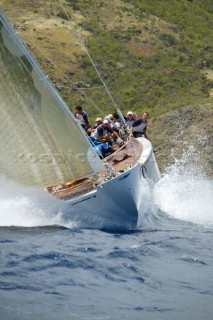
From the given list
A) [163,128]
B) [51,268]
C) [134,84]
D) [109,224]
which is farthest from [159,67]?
[51,268]

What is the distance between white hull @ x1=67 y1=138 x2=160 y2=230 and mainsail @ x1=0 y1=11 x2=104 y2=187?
1.42 feet

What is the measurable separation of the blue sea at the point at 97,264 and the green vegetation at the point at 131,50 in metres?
31.2

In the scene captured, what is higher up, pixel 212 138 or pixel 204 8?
pixel 212 138

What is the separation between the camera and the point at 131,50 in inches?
2435

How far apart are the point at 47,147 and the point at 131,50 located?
4855 cm

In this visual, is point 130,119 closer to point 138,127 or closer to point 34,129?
point 138,127

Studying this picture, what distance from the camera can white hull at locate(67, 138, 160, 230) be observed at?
14203mm

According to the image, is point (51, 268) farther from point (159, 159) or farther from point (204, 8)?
point (204, 8)

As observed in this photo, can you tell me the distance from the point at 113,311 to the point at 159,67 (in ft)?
171

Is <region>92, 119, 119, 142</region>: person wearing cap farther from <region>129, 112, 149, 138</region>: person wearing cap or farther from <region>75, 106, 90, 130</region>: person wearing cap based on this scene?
<region>129, 112, 149, 138</region>: person wearing cap

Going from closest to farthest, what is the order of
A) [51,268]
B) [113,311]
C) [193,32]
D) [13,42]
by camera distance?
[113,311]
[51,268]
[13,42]
[193,32]

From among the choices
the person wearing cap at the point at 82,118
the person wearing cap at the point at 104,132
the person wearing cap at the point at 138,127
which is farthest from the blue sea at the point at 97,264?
the person wearing cap at the point at 138,127

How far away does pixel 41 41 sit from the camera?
193 feet

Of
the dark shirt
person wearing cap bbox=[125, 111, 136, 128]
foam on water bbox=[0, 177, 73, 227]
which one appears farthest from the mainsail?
person wearing cap bbox=[125, 111, 136, 128]
